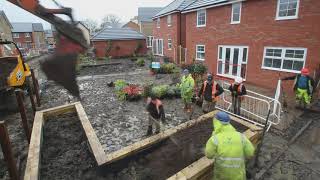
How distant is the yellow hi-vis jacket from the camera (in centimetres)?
302

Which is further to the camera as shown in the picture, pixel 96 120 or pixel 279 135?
pixel 96 120

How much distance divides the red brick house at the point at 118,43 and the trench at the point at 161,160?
2411cm

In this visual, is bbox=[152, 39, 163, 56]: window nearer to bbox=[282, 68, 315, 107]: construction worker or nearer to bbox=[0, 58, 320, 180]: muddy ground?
bbox=[0, 58, 320, 180]: muddy ground

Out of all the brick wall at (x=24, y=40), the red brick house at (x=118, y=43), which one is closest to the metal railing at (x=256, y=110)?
the red brick house at (x=118, y=43)

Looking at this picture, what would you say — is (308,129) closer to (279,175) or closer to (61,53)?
(279,175)

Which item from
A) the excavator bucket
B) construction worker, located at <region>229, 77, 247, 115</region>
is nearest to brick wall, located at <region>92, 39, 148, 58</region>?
construction worker, located at <region>229, 77, 247, 115</region>

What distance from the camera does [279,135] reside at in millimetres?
6020

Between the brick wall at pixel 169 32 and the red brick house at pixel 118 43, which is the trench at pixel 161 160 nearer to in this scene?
the brick wall at pixel 169 32

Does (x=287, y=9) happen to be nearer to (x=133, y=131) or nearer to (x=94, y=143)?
(x=133, y=131)

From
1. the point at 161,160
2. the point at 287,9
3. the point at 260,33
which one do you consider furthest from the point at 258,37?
the point at 161,160

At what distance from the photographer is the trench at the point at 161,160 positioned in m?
3.75

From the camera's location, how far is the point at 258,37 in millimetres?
11398

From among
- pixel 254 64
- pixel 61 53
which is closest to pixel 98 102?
pixel 61 53

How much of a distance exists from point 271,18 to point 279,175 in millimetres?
9065
